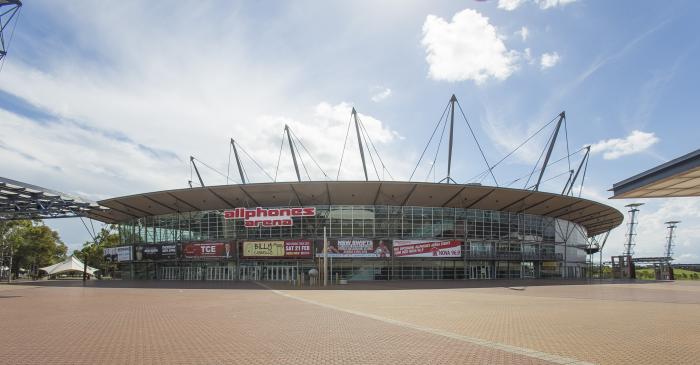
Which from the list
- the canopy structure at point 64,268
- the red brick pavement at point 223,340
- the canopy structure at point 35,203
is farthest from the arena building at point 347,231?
the red brick pavement at point 223,340

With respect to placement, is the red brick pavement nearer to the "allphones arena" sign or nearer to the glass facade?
the "allphones arena" sign

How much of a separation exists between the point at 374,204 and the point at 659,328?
42065mm

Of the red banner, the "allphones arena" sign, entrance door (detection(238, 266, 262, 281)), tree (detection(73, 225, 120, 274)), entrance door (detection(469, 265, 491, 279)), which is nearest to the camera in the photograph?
the red banner

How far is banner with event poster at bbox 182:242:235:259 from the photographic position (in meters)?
53.2

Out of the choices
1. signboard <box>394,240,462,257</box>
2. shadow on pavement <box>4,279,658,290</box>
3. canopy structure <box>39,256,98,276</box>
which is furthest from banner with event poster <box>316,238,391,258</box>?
canopy structure <box>39,256,98,276</box>

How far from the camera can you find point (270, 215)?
5172 cm

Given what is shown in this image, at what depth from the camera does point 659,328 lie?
12984 millimetres

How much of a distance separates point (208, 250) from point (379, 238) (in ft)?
63.1

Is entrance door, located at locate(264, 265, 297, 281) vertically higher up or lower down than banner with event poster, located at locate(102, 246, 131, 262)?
lower down

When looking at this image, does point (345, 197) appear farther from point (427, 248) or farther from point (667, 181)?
point (667, 181)

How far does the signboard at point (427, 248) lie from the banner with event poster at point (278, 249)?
966cm

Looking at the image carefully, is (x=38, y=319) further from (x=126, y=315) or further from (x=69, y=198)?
(x=69, y=198)

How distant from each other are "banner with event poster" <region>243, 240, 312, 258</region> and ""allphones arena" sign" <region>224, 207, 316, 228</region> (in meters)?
2.06

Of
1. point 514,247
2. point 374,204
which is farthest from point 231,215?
point 514,247
